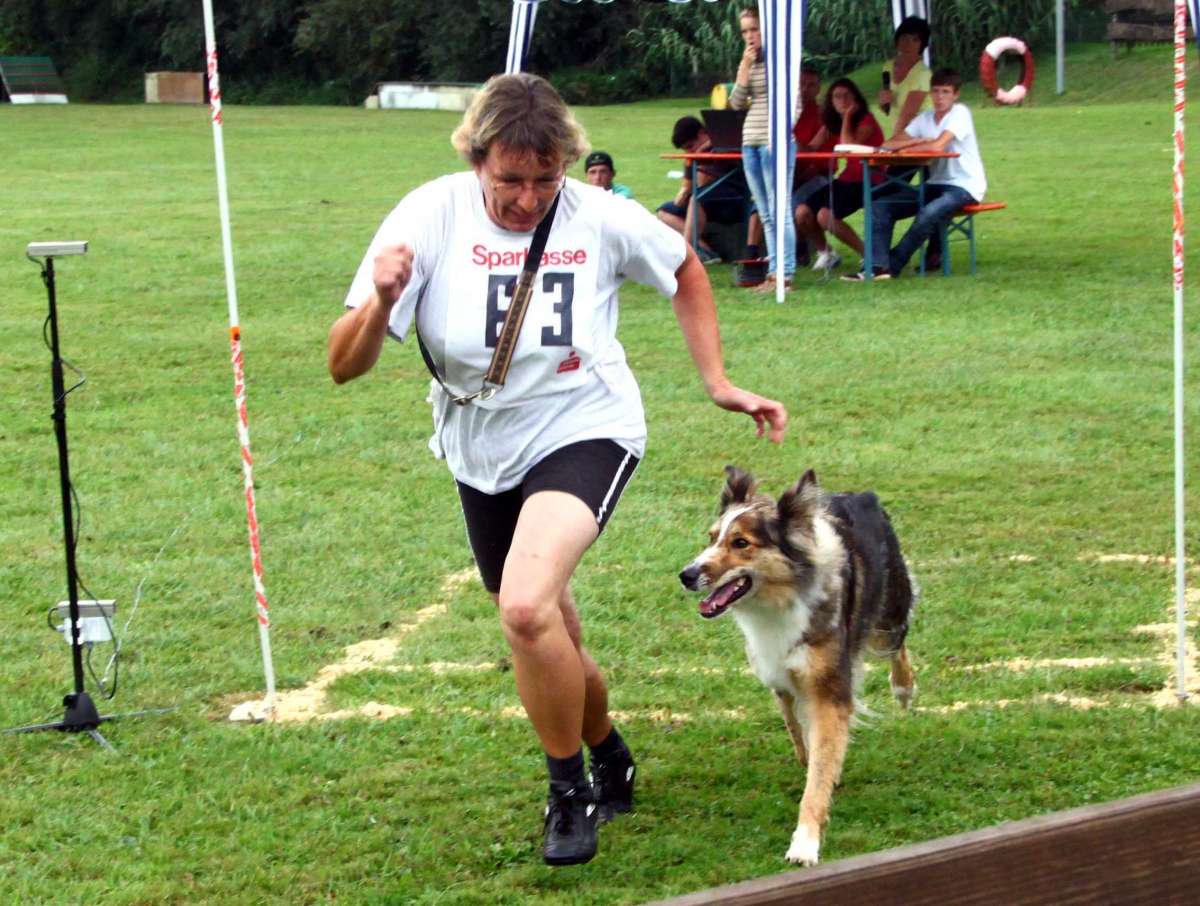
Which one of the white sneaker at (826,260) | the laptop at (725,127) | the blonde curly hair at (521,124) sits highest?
the laptop at (725,127)

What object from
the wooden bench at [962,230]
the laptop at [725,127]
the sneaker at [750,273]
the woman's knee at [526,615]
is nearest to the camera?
the woman's knee at [526,615]

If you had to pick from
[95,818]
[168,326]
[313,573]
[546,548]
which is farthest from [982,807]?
[168,326]

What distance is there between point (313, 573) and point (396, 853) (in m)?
2.87

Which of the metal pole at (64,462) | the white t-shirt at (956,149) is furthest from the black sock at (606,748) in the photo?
the white t-shirt at (956,149)

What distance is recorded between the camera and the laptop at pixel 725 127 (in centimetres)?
1480

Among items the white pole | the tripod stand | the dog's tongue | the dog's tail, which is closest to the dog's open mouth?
the dog's tongue

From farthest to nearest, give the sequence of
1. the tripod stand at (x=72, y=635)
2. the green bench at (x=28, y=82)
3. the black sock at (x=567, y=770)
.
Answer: the green bench at (x=28, y=82) → the tripod stand at (x=72, y=635) → the black sock at (x=567, y=770)

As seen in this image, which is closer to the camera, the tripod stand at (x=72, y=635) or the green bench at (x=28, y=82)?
the tripod stand at (x=72, y=635)

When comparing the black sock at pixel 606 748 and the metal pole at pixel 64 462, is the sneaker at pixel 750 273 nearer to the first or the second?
the metal pole at pixel 64 462

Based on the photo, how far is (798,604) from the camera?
4.61m

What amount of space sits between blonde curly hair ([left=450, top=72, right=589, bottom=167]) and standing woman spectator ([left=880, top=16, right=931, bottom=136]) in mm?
10698

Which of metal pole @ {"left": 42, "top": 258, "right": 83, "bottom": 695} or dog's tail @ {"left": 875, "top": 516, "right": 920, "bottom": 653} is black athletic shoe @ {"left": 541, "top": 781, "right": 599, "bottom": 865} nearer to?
dog's tail @ {"left": 875, "top": 516, "right": 920, "bottom": 653}

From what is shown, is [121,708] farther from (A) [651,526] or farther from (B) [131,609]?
(A) [651,526]

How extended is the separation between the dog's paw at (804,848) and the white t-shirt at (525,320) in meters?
1.10
